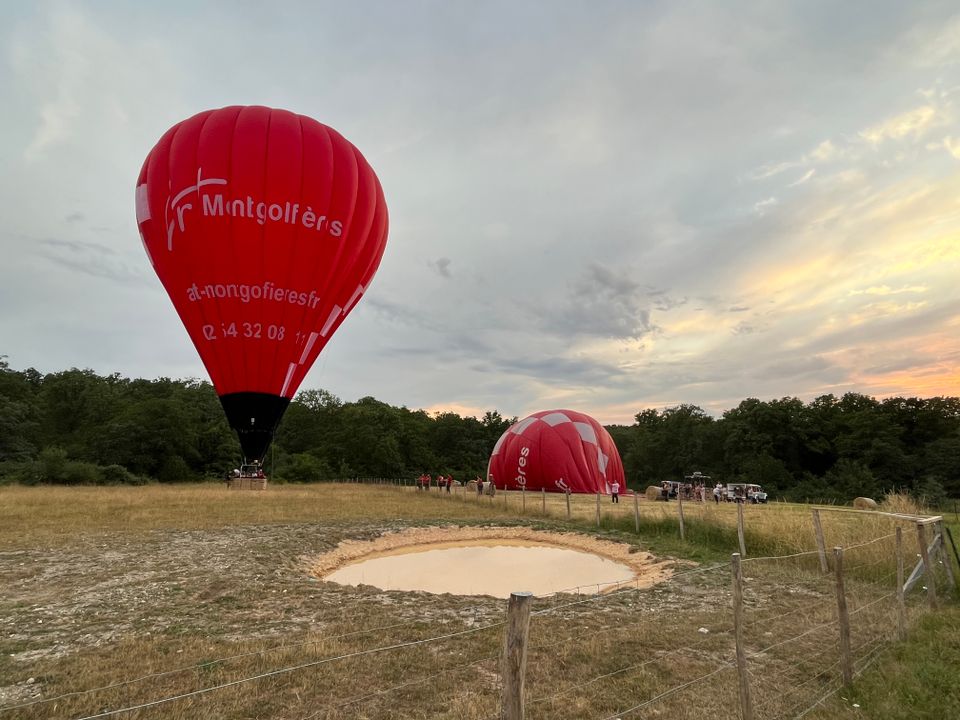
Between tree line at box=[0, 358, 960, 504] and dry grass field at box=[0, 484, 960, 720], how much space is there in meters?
35.3

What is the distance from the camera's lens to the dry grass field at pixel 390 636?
15.7 ft

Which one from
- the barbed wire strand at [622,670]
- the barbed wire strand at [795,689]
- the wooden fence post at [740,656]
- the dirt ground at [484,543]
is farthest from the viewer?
the dirt ground at [484,543]

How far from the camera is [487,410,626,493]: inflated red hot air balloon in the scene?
2955 centimetres

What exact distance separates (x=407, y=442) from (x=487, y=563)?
63.3 metres

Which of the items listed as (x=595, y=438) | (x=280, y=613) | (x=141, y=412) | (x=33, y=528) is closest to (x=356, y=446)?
(x=141, y=412)

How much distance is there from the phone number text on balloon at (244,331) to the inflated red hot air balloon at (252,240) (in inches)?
1.2

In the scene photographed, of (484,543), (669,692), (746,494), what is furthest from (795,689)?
(746,494)

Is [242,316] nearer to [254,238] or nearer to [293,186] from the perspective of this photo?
[254,238]

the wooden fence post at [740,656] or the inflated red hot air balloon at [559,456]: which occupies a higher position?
the inflated red hot air balloon at [559,456]

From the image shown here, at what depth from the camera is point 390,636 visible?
659 centimetres

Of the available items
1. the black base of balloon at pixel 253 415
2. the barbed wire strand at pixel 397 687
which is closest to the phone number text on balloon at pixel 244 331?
the black base of balloon at pixel 253 415

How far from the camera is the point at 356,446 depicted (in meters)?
67.7

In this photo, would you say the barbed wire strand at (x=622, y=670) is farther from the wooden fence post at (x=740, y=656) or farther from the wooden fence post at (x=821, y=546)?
the wooden fence post at (x=821, y=546)

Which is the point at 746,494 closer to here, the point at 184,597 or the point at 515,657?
the point at 184,597
